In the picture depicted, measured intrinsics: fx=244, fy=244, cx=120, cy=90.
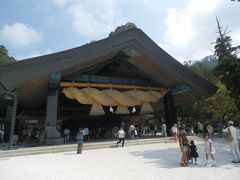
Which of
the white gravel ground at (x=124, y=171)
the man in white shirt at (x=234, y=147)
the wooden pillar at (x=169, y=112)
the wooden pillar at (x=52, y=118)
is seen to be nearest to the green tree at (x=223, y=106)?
the wooden pillar at (x=169, y=112)

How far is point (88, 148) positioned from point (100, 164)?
4.80 m

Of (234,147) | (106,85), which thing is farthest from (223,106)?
(234,147)

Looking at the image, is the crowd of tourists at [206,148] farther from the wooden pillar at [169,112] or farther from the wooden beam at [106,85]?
the wooden pillar at [169,112]

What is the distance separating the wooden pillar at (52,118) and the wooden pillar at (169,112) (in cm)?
947

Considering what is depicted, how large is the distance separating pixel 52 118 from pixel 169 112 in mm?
9982

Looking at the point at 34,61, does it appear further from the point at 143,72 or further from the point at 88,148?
the point at 143,72

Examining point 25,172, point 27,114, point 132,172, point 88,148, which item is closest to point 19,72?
point 88,148

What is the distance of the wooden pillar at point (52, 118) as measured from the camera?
46.2ft

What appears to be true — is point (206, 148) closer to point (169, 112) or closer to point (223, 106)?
point (169, 112)

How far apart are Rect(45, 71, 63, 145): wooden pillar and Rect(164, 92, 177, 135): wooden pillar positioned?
947cm

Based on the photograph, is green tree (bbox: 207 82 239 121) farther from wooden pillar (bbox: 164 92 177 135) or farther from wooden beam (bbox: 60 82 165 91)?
wooden beam (bbox: 60 82 165 91)

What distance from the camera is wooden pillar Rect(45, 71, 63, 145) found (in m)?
14.1

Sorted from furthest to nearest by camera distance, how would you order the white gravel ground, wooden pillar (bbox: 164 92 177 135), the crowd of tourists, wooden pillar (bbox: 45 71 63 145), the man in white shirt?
wooden pillar (bbox: 164 92 177 135) < wooden pillar (bbox: 45 71 63 145) < the man in white shirt < the crowd of tourists < the white gravel ground

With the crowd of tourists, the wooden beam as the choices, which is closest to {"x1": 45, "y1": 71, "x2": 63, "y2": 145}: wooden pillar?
the wooden beam
